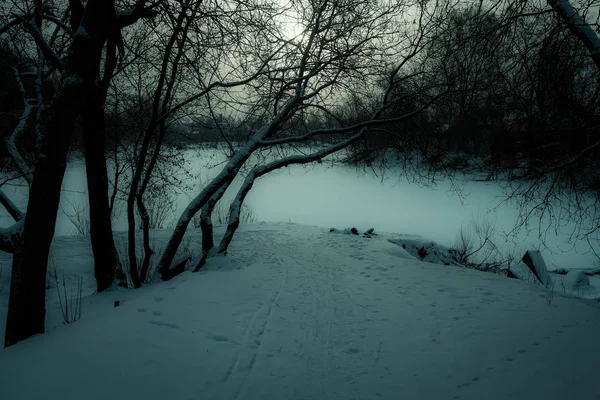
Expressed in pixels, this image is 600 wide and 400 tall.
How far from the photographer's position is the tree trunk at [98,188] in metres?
5.32

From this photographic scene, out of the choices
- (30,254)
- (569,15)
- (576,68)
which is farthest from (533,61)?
(30,254)

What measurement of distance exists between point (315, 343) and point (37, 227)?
318cm

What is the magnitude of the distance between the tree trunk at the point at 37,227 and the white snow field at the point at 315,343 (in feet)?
1.03

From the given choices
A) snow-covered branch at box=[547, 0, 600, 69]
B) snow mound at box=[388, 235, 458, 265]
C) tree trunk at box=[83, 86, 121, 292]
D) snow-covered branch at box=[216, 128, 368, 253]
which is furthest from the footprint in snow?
snow mound at box=[388, 235, 458, 265]

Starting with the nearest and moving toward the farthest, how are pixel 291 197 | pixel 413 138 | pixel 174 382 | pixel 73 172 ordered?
1. pixel 174 382
2. pixel 413 138
3. pixel 291 197
4. pixel 73 172

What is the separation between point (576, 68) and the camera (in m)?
5.16

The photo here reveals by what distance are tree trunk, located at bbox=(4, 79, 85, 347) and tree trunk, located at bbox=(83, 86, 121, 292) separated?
6.30ft

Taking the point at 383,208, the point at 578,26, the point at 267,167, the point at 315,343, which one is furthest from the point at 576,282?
the point at 383,208

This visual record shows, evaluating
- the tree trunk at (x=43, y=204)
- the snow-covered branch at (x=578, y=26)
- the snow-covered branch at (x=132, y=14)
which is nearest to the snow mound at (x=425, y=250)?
the snow-covered branch at (x=578, y=26)

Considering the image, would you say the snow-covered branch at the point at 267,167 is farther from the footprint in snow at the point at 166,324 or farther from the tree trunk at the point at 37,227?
the tree trunk at the point at 37,227

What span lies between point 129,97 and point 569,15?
754 cm

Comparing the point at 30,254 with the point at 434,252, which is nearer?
the point at 30,254

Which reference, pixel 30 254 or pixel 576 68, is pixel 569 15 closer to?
pixel 576 68

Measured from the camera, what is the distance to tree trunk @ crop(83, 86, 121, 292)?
532 cm
